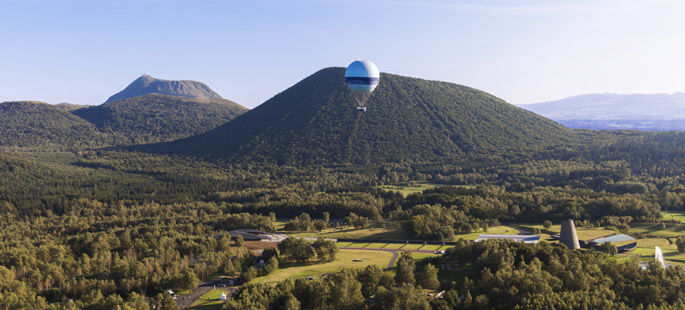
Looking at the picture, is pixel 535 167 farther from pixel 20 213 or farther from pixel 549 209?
pixel 20 213

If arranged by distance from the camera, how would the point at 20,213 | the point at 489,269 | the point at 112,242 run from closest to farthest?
the point at 489,269 → the point at 112,242 → the point at 20,213

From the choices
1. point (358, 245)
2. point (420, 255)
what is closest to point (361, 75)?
point (358, 245)

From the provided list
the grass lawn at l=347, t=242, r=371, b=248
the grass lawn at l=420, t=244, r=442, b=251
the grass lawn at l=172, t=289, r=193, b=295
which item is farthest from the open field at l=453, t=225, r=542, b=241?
the grass lawn at l=172, t=289, r=193, b=295

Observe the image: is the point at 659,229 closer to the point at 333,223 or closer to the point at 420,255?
the point at 420,255

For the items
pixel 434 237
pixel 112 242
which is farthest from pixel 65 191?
pixel 434 237

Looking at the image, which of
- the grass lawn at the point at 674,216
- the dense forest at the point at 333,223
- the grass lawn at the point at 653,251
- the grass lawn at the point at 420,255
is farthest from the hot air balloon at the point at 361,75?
the grass lawn at the point at 674,216

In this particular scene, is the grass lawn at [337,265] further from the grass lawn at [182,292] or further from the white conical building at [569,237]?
the white conical building at [569,237]
